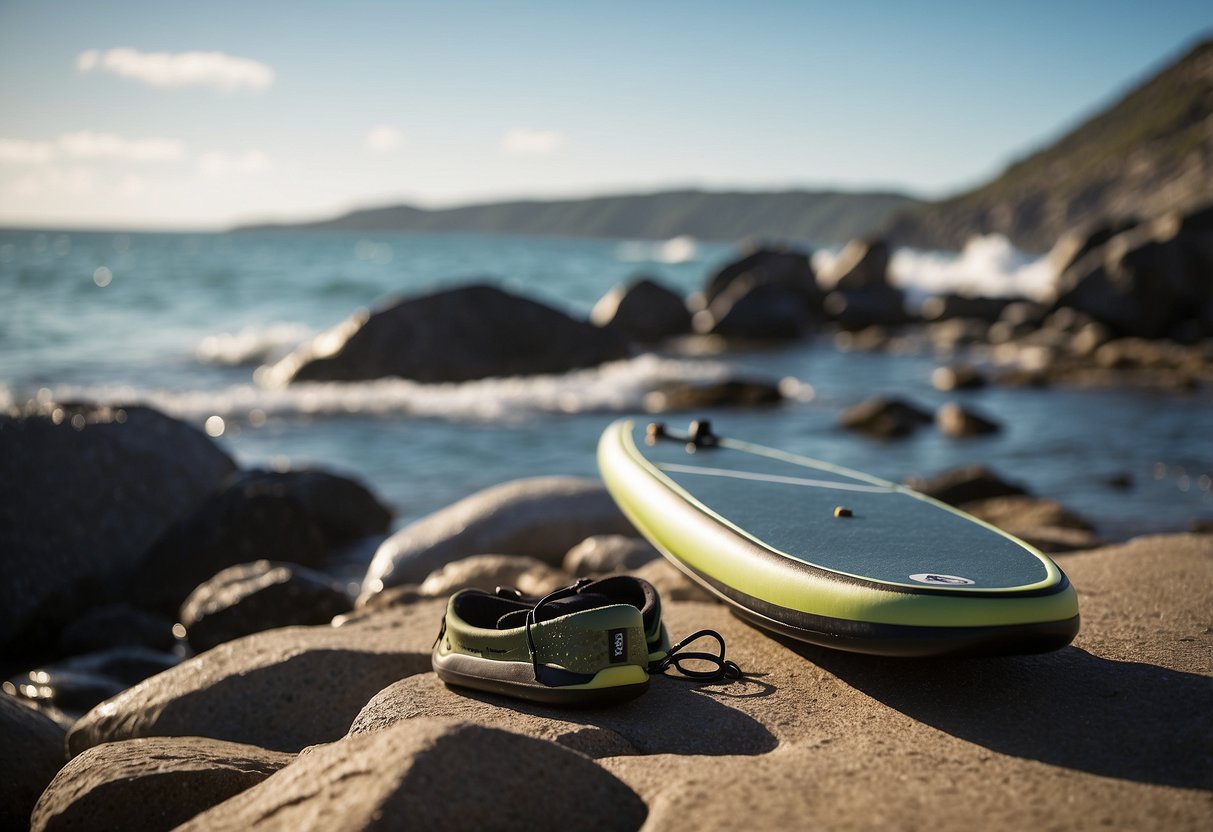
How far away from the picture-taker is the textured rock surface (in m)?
2.28

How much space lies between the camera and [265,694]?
12.4 feet

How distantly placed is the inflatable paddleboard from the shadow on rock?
→ 178mm

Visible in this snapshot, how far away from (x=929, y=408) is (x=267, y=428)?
8.48 metres

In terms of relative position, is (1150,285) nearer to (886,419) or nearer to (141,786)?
(886,419)

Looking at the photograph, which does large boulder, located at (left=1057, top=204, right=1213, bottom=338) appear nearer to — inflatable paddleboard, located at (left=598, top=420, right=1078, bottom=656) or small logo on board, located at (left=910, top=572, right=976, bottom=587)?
inflatable paddleboard, located at (left=598, top=420, right=1078, bottom=656)

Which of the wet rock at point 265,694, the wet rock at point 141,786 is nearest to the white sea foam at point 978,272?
the wet rock at point 265,694

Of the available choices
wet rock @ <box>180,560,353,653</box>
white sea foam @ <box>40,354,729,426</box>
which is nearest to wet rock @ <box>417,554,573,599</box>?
wet rock @ <box>180,560,353,653</box>

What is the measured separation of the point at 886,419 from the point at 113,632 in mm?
8632

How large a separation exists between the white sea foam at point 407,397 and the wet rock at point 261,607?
6975 mm

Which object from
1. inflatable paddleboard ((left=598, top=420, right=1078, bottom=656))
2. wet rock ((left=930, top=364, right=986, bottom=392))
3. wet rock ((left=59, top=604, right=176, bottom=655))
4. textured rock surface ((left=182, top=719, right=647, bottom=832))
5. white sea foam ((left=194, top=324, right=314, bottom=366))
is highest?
inflatable paddleboard ((left=598, top=420, right=1078, bottom=656))

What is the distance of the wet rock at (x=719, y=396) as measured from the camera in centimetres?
1350

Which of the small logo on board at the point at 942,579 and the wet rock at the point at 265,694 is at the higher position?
the small logo on board at the point at 942,579

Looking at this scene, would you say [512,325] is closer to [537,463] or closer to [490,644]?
[537,463]

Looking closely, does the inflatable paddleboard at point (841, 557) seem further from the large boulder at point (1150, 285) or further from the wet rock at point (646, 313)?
the wet rock at point (646, 313)
